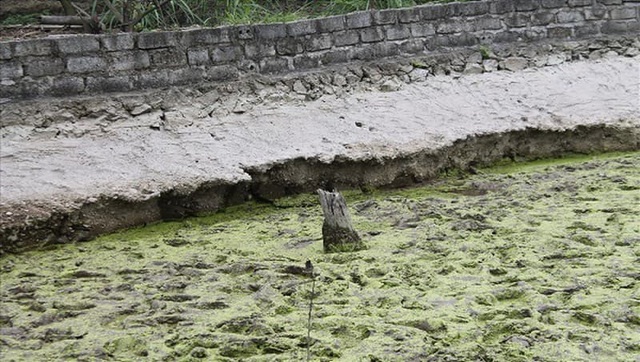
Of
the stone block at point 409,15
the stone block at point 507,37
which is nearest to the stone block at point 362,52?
the stone block at point 409,15

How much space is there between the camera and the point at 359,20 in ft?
19.3

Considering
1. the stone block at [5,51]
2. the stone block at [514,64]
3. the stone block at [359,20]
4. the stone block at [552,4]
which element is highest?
the stone block at [5,51]

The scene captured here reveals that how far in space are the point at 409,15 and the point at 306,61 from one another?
0.78 metres

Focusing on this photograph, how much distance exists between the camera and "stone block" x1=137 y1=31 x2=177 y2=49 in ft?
17.3

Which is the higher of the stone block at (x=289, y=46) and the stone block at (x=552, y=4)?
the stone block at (x=552, y=4)

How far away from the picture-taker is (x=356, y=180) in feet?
18.2

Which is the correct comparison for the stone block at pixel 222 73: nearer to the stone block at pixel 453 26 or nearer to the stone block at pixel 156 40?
the stone block at pixel 156 40

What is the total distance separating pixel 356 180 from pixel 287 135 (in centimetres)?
49

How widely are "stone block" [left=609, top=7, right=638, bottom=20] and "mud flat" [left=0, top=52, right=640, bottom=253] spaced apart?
32 cm

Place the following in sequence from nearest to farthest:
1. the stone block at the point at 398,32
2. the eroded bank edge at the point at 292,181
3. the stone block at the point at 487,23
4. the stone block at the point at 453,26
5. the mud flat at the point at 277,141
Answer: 1. the eroded bank edge at the point at 292,181
2. the mud flat at the point at 277,141
3. the stone block at the point at 398,32
4. the stone block at the point at 453,26
5. the stone block at the point at 487,23

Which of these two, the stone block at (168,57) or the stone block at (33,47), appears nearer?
the stone block at (33,47)

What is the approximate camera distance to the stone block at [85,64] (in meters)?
5.11

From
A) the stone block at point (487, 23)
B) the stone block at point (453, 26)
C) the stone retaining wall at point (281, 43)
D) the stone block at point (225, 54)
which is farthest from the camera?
the stone block at point (487, 23)

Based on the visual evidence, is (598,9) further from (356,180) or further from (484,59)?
(356,180)
